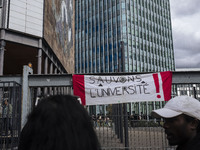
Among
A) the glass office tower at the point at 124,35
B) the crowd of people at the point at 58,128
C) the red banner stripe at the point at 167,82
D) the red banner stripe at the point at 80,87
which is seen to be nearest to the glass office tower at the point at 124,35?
the glass office tower at the point at 124,35

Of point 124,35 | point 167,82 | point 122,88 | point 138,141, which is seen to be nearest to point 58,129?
point 122,88

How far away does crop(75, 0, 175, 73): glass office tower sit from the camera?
67556 millimetres

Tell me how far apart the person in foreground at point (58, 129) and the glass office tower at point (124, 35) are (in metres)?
62.8

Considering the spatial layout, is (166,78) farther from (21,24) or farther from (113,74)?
(21,24)

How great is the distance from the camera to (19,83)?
6.79 meters

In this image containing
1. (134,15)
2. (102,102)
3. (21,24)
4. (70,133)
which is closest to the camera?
(70,133)

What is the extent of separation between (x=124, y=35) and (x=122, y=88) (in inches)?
2429

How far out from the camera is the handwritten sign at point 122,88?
21.9 feet

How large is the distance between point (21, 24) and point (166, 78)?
13.7 m

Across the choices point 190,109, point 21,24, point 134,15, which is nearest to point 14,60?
point 21,24

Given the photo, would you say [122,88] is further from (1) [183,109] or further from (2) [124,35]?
(2) [124,35]

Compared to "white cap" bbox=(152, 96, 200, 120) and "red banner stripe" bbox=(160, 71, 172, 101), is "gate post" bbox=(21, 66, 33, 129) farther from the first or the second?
"white cap" bbox=(152, 96, 200, 120)

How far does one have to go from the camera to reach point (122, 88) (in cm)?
668

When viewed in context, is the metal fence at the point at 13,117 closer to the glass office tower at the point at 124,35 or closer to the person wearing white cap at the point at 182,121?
the person wearing white cap at the point at 182,121
